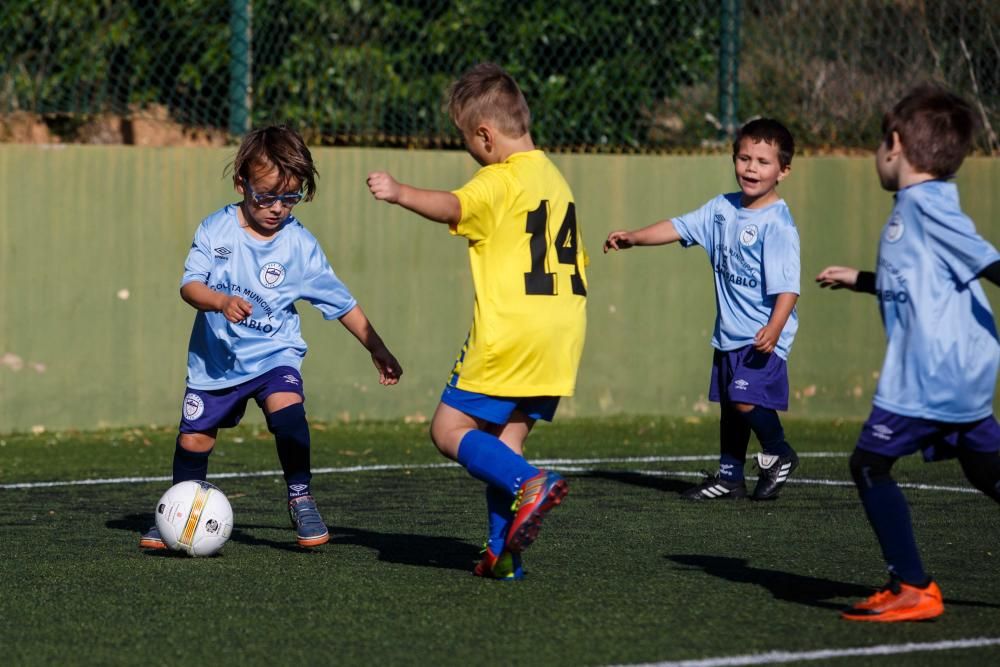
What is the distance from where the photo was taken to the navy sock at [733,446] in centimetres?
746

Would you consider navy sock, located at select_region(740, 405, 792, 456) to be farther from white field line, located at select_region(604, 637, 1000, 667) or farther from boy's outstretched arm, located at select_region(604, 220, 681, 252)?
white field line, located at select_region(604, 637, 1000, 667)

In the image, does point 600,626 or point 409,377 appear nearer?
point 600,626

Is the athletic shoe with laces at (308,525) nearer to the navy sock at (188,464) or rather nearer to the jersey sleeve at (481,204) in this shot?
the navy sock at (188,464)

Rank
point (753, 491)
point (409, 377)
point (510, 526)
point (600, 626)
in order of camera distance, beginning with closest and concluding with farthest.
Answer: point (600, 626), point (510, 526), point (753, 491), point (409, 377)

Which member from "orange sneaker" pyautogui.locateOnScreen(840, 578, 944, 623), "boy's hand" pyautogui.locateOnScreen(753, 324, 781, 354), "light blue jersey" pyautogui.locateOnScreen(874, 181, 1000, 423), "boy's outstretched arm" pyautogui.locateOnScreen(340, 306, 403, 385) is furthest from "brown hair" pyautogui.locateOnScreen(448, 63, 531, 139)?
"boy's hand" pyautogui.locateOnScreen(753, 324, 781, 354)

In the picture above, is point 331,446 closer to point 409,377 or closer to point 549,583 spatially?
point 409,377

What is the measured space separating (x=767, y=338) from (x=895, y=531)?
2.56 m

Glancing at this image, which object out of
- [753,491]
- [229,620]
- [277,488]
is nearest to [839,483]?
[753,491]

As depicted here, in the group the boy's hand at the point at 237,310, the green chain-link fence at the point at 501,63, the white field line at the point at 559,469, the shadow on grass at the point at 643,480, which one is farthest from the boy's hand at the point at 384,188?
the green chain-link fence at the point at 501,63

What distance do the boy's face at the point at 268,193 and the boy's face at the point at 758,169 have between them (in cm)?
234

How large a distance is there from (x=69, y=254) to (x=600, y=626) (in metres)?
6.27

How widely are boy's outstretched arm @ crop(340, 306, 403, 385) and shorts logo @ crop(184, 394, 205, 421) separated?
66 centimetres

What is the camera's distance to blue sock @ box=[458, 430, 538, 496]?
4.95 meters

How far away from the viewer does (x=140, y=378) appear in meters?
9.99
